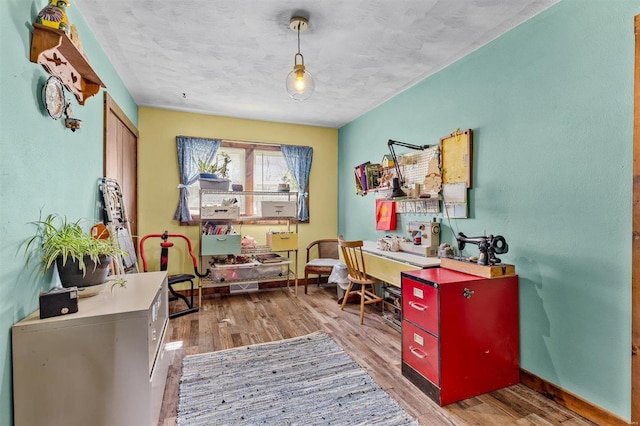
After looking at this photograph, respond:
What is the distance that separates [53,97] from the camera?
1589mm

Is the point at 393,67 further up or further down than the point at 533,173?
further up

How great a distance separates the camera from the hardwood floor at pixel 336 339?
183cm

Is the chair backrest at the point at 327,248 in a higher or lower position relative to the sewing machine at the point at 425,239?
lower

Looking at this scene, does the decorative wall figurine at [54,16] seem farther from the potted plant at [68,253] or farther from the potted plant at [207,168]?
the potted plant at [207,168]

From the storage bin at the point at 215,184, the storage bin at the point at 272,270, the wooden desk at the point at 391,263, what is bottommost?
the storage bin at the point at 272,270

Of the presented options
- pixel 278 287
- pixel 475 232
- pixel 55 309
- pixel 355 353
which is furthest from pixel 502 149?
pixel 278 287

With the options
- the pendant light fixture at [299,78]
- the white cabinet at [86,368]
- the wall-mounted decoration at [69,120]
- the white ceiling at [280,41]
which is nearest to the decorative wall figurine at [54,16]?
the wall-mounted decoration at [69,120]

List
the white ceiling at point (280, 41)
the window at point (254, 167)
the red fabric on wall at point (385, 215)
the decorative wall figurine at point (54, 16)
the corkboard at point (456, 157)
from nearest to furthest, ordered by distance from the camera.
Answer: the decorative wall figurine at point (54, 16) → the white ceiling at point (280, 41) → the corkboard at point (456, 157) → the red fabric on wall at point (385, 215) → the window at point (254, 167)

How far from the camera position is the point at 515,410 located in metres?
1.87

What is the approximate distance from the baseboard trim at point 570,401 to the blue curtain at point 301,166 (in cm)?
340

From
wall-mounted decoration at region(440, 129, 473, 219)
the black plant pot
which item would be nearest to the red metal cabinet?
wall-mounted decoration at region(440, 129, 473, 219)

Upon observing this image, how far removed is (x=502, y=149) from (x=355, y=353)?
2.01 metres

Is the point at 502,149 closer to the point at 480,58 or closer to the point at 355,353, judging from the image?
the point at 480,58

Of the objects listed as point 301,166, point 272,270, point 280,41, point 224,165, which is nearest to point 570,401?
point 280,41
